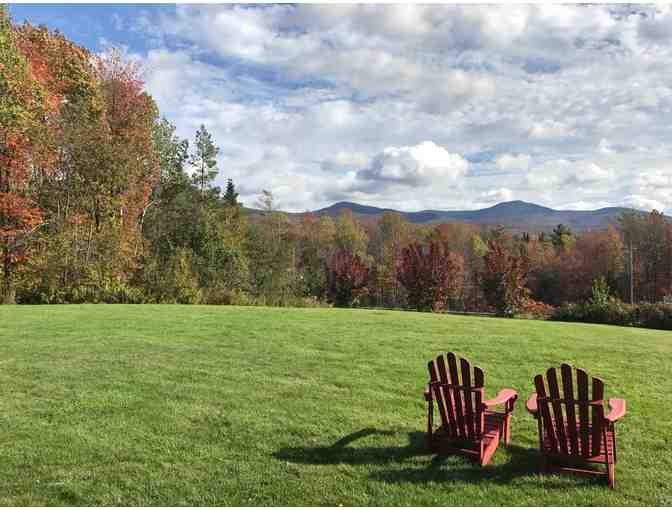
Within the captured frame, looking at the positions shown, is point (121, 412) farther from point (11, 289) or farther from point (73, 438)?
point (11, 289)

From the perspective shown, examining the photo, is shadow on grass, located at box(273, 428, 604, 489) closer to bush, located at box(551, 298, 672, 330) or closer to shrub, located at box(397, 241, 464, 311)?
bush, located at box(551, 298, 672, 330)

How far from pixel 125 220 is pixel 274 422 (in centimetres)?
2759

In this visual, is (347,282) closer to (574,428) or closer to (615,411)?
(615,411)

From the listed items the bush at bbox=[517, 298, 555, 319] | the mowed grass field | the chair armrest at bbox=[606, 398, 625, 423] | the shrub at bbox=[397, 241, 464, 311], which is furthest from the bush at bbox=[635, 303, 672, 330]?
the chair armrest at bbox=[606, 398, 625, 423]

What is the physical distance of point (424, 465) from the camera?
5.16 meters

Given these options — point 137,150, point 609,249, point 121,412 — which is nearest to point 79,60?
point 137,150

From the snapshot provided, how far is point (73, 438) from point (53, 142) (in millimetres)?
23577

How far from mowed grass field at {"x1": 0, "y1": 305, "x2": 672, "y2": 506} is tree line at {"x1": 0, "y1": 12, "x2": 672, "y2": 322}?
41.9 feet

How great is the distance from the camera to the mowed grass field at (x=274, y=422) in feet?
15.0

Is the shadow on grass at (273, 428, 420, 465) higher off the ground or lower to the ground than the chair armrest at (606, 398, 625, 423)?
lower

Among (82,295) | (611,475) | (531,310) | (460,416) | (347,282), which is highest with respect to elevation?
(347,282)

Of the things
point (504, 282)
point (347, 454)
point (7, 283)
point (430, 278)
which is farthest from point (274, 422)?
point (430, 278)

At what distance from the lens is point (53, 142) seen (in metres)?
24.9

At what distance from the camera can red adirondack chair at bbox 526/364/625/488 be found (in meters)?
4.71
